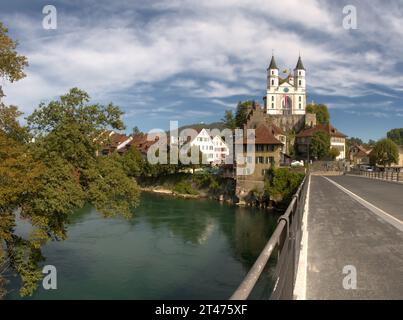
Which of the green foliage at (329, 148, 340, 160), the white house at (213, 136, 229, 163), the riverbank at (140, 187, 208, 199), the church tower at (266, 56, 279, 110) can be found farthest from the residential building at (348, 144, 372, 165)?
the riverbank at (140, 187, 208, 199)

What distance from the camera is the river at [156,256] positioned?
23.9 metres

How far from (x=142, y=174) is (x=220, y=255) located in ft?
206

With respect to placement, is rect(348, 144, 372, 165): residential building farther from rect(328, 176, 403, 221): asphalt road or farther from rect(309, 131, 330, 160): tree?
rect(328, 176, 403, 221): asphalt road

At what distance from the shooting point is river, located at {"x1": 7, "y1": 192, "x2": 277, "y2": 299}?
23.9 m

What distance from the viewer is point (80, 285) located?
2438 cm

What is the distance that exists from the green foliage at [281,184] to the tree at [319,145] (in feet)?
98.4

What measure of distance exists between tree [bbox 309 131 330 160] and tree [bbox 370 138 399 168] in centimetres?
1316

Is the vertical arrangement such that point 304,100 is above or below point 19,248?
above

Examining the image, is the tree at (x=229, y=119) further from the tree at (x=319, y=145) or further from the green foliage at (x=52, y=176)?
the green foliage at (x=52, y=176)

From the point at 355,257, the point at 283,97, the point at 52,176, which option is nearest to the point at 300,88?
the point at 283,97
